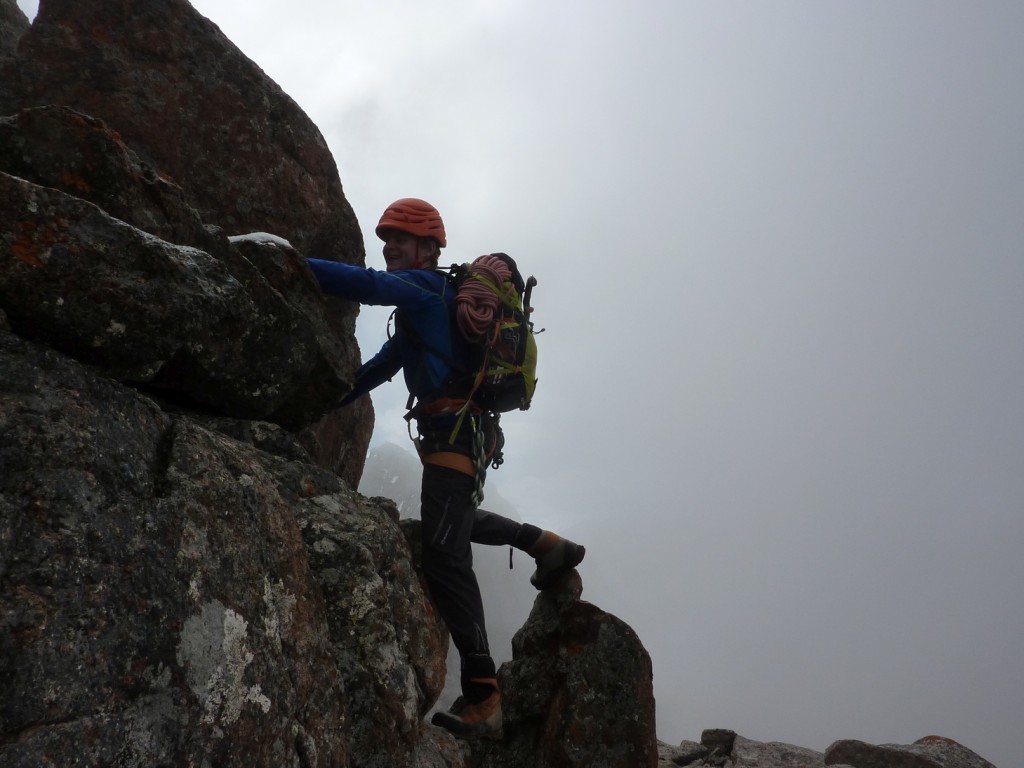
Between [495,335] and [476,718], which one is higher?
[495,335]

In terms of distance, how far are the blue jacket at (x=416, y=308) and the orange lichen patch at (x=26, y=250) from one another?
335cm

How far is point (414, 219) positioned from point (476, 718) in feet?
19.9

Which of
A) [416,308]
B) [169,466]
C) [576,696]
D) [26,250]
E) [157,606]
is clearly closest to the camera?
[157,606]

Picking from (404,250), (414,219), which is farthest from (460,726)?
(414,219)

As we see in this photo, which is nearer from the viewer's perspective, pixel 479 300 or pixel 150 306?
pixel 150 306

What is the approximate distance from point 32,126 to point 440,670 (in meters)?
6.17

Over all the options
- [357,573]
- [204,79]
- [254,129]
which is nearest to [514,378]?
[357,573]

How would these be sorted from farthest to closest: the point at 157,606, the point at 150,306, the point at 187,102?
1. the point at 187,102
2. the point at 150,306
3. the point at 157,606

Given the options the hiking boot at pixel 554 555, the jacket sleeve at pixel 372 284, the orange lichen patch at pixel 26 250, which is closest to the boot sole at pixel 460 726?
the hiking boot at pixel 554 555

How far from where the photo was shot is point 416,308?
7.39m

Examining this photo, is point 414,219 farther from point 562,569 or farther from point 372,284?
point 562,569

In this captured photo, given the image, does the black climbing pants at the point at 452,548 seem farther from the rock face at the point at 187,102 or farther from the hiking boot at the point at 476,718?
the rock face at the point at 187,102

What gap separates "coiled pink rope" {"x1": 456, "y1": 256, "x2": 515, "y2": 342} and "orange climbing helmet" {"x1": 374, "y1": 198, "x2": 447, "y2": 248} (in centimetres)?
92

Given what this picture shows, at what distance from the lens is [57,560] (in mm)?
3186
